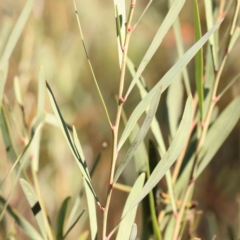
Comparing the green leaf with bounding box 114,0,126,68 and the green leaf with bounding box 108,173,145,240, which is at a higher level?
the green leaf with bounding box 114,0,126,68

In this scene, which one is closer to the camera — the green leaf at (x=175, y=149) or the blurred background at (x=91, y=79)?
the green leaf at (x=175, y=149)

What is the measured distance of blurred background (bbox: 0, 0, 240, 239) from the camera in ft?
1.85

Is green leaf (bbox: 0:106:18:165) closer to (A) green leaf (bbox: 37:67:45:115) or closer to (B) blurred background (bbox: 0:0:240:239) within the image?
(A) green leaf (bbox: 37:67:45:115)

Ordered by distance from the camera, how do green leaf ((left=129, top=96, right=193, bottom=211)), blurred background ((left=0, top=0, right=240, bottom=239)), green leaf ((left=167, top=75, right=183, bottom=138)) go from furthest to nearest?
blurred background ((left=0, top=0, right=240, bottom=239)), green leaf ((left=167, top=75, right=183, bottom=138)), green leaf ((left=129, top=96, right=193, bottom=211))

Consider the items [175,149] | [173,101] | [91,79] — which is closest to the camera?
[175,149]

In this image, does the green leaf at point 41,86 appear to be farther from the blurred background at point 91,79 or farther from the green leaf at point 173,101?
the blurred background at point 91,79

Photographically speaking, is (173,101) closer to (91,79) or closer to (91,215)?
(91,215)

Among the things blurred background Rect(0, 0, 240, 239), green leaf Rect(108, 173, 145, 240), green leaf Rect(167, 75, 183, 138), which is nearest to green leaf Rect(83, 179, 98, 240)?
green leaf Rect(108, 173, 145, 240)

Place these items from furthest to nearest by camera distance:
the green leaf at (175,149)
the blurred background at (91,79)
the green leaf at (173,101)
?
the blurred background at (91,79) → the green leaf at (173,101) → the green leaf at (175,149)

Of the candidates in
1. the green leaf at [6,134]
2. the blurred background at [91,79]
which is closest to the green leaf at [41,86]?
the green leaf at [6,134]

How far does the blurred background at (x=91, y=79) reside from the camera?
56cm

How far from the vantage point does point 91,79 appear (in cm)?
68

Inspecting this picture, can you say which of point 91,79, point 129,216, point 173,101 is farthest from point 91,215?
point 91,79

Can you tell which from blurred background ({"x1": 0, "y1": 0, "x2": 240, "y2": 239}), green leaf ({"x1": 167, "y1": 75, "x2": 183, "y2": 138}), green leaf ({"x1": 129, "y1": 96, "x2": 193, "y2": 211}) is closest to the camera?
green leaf ({"x1": 129, "y1": 96, "x2": 193, "y2": 211})
